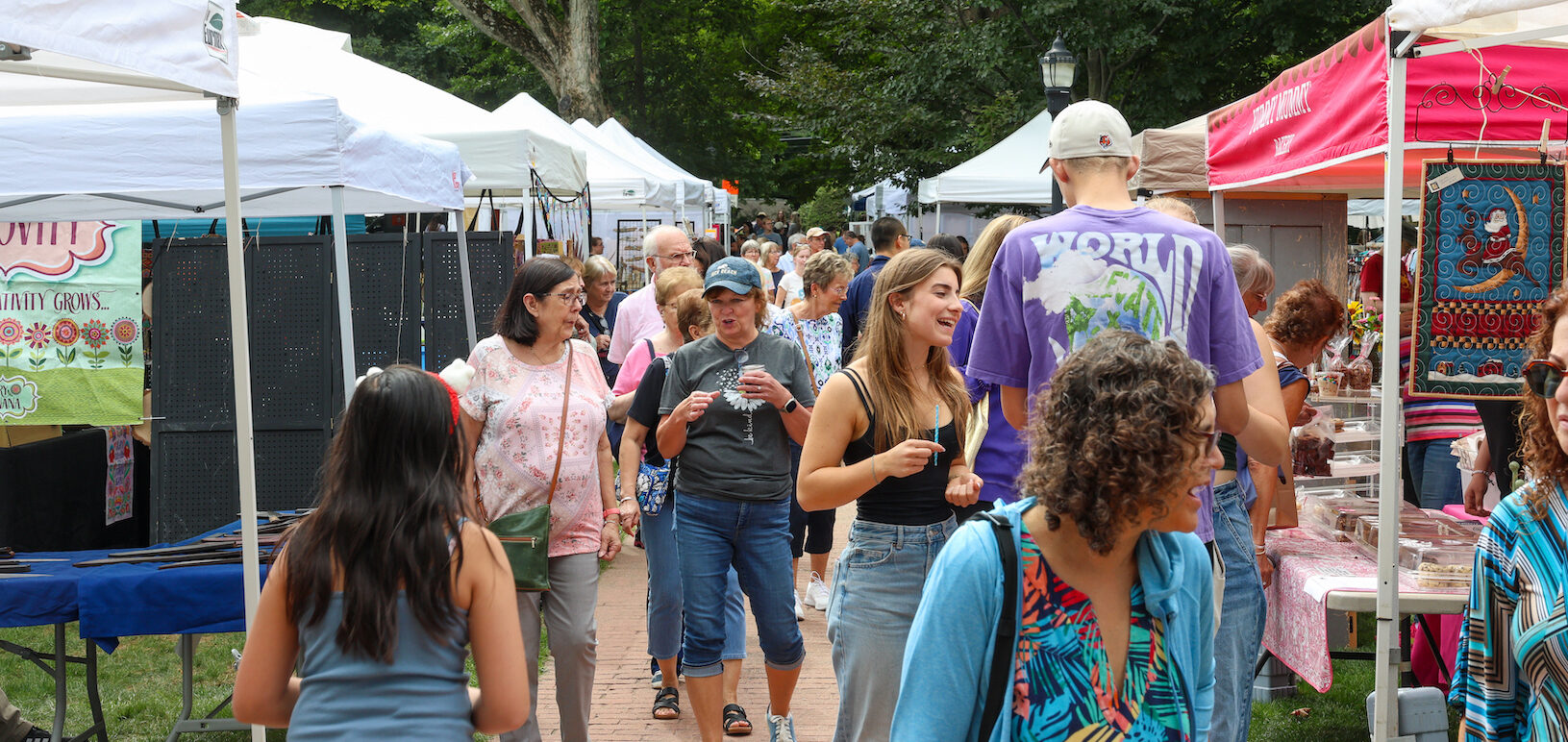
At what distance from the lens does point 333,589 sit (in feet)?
7.91

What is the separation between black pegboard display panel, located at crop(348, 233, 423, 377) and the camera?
7.18 meters

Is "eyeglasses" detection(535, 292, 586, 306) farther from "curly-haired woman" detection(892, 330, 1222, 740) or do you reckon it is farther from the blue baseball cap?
"curly-haired woman" detection(892, 330, 1222, 740)

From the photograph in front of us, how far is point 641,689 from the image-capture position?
611cm

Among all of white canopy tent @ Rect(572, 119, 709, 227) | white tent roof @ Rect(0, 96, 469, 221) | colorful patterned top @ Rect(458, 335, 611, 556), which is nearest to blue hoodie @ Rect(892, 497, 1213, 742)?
colorful patterned top @ Rect(458, 335, 611, 556)

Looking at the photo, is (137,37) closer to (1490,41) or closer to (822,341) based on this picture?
(1490,41)

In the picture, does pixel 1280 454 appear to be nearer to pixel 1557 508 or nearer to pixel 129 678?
pixel 1557 508

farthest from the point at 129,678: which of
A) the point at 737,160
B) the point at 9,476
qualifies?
the point at 737,160

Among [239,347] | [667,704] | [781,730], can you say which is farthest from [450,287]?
[781,730]

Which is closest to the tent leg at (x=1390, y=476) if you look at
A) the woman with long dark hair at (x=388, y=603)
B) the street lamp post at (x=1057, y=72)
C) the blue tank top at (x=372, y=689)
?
the woman with long dark hair at (x=388, y=603)

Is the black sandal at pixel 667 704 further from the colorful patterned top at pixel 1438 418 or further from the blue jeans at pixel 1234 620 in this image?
the colorful patterned top at pixel 1438 418

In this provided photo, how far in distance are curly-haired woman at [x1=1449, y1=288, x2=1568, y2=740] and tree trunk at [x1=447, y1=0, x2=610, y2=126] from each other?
23.7 m

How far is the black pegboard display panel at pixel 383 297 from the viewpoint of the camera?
23.6ft

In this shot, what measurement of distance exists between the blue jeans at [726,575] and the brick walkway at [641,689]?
78 centimetres

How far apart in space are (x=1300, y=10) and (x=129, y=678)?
15824mm
